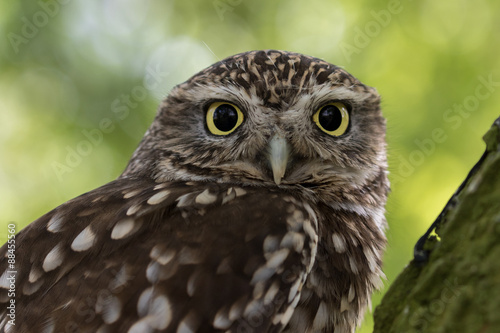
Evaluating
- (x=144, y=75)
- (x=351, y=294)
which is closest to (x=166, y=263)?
(x=351, y=294)

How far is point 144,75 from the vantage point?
4.79 m

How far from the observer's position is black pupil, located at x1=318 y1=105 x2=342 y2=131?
7.15 ft

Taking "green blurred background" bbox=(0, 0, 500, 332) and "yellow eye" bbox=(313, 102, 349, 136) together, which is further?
"green blurred background" bbox=(0, 0, 500, 332)

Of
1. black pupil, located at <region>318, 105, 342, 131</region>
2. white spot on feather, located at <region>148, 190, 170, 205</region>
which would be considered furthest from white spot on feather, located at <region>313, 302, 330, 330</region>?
black pupil, located at <region>318, 105, 342, 131</region>

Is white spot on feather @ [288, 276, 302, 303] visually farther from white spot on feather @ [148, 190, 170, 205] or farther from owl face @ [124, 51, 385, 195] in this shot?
white spot on feather @ [148, 190, 170, 205]

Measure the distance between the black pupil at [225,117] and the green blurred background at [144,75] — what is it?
8.19 ft

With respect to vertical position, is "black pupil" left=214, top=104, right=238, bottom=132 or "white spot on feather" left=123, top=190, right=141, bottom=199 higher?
"black pupil" left=214, top=104, right=238, bottom=132

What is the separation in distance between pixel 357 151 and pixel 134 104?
11.5 ft

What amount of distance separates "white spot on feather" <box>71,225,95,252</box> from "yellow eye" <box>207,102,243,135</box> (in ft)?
2.34

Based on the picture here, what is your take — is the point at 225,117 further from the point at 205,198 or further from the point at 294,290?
the point at 294,290

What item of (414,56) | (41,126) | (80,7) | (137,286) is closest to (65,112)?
(41,126)

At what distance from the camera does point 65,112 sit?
213 inches

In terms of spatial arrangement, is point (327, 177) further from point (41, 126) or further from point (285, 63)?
point (41, 126)

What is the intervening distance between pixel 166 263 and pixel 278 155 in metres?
0.64
